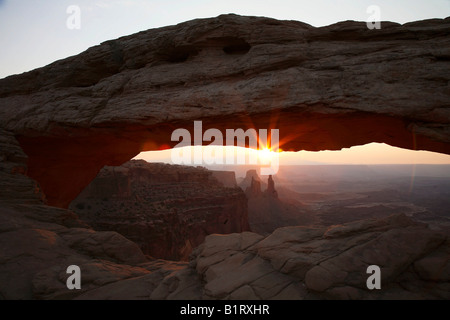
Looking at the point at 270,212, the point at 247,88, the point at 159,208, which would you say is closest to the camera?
the point at 247,88

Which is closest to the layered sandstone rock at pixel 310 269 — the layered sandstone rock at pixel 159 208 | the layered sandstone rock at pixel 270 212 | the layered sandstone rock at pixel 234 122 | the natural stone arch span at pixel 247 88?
the layered sandstone rock at pixel 234 122

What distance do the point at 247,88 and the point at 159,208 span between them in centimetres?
1902

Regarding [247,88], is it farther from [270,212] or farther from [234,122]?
[270,212]

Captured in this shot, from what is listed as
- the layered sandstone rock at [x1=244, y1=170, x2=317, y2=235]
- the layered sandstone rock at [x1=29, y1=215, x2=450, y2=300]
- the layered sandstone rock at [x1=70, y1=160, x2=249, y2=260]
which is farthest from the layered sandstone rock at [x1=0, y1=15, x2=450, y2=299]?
the layered sandstone rock at [x1=244, y1=170, x2=317, y2=235]

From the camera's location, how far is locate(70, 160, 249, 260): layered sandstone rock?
20.6m

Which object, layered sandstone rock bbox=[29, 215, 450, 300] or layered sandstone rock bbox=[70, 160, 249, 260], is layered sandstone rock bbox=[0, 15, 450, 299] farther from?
layered sandstone rock bbox=[70, 160, 249, 260]

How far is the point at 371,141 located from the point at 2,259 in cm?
1125

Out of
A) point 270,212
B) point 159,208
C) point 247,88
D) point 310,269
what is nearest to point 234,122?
point 247,88

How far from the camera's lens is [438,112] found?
243 inches

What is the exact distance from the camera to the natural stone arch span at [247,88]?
A: 6.77 m

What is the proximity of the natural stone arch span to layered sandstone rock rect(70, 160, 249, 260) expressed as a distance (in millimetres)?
10676

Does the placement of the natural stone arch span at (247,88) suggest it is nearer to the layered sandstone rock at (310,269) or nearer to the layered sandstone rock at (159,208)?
the layered sandstone rock at (310,269)

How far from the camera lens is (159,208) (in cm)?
2422
